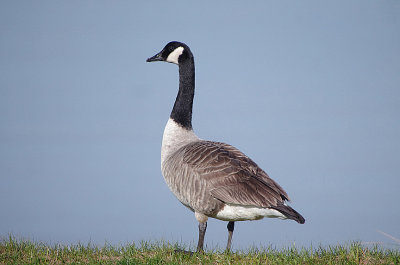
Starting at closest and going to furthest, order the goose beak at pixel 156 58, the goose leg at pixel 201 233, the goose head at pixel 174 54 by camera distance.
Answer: the goose leg at pixel 201 233, the goose head at pixel 174 54, the goose beak at pixel 156 58

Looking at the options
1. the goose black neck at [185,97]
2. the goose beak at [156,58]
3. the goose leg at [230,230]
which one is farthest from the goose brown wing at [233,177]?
the goose beak at [156,58]

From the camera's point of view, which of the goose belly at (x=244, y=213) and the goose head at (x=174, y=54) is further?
the goose head at (x=174, y=54)

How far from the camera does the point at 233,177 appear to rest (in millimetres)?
7484

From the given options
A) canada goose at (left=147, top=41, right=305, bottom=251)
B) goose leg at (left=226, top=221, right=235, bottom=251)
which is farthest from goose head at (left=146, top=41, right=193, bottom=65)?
goose leg at (left=226, top=221, right=235, bottom=251)

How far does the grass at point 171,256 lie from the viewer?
707cm

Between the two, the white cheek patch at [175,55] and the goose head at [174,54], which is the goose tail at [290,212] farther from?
the white cheek patch at [175,55]

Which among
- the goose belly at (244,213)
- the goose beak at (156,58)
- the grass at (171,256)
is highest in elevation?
the goose beak at (156,58)

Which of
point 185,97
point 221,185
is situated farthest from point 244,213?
point 185,97

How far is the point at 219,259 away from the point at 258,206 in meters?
1.14

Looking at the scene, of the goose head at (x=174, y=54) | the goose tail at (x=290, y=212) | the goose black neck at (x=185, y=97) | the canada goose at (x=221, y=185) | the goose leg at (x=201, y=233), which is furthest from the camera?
the goose head at (x=174, y=54)

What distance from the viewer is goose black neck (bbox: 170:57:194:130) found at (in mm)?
9656

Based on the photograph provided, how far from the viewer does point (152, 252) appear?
798 centimetres

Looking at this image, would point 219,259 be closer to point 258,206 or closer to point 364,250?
point 258,206

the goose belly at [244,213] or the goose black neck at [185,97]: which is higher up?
the goose black neck at [185,97]
